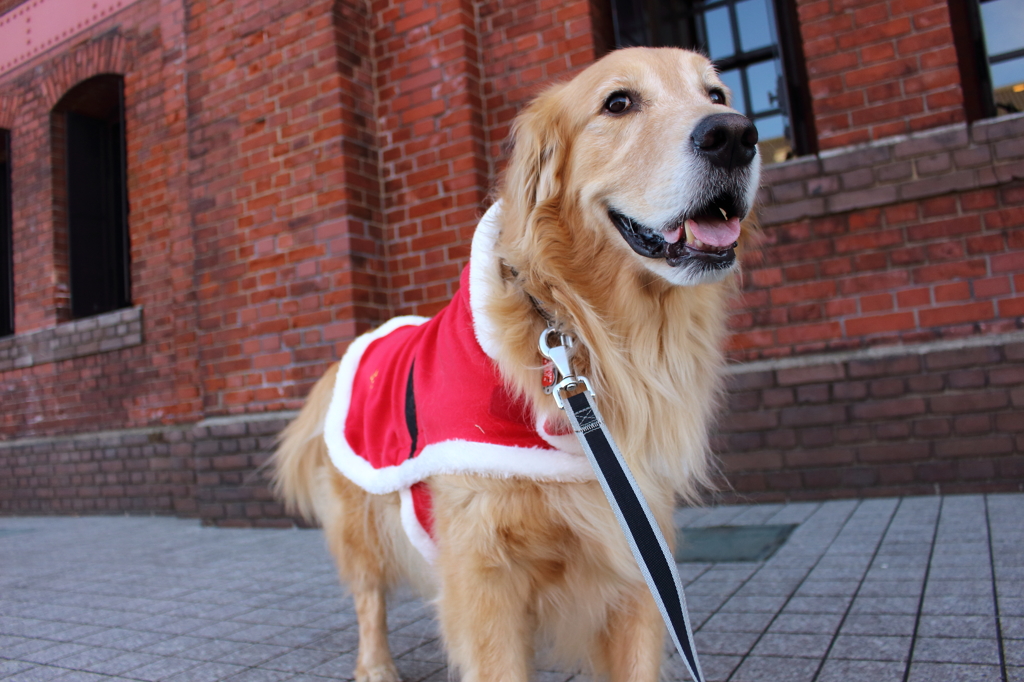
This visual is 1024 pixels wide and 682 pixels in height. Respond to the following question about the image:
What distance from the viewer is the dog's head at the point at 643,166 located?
1607mm

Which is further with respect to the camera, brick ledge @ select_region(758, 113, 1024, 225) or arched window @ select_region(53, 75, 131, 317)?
arched window @ select_region(53, 75, 131, 317)

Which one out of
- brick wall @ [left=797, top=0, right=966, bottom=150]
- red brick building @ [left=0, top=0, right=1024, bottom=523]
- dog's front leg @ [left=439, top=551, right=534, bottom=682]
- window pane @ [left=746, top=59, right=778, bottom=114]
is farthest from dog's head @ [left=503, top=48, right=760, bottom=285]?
window pane @ [left=746, top=59, right=778, bottom=114]

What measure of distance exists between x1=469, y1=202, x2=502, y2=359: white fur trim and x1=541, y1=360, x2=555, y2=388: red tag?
14 centimetres

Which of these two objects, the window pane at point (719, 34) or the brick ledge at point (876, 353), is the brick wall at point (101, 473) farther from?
the window pane at point (719, 34)

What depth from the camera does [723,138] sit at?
158cm

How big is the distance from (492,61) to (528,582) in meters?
4.10

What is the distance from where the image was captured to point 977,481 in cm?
379

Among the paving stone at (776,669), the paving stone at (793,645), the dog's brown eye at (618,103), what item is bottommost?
the paving stone at (776,669)

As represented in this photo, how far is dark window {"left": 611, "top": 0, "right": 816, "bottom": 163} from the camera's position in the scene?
4418 mm

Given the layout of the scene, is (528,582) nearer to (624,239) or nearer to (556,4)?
(624,239)

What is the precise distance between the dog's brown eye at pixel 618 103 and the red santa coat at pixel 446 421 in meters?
0.42

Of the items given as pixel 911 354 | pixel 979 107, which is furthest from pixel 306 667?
pixel 979 107

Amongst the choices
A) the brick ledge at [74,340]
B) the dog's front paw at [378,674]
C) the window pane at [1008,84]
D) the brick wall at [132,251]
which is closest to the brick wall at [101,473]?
the brick wall at [132,251]

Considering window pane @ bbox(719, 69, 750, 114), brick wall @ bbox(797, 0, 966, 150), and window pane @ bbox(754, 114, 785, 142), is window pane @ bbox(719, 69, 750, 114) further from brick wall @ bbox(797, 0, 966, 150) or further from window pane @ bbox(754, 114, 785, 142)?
brick wall @ bbox(797, 0, 966, 150)
